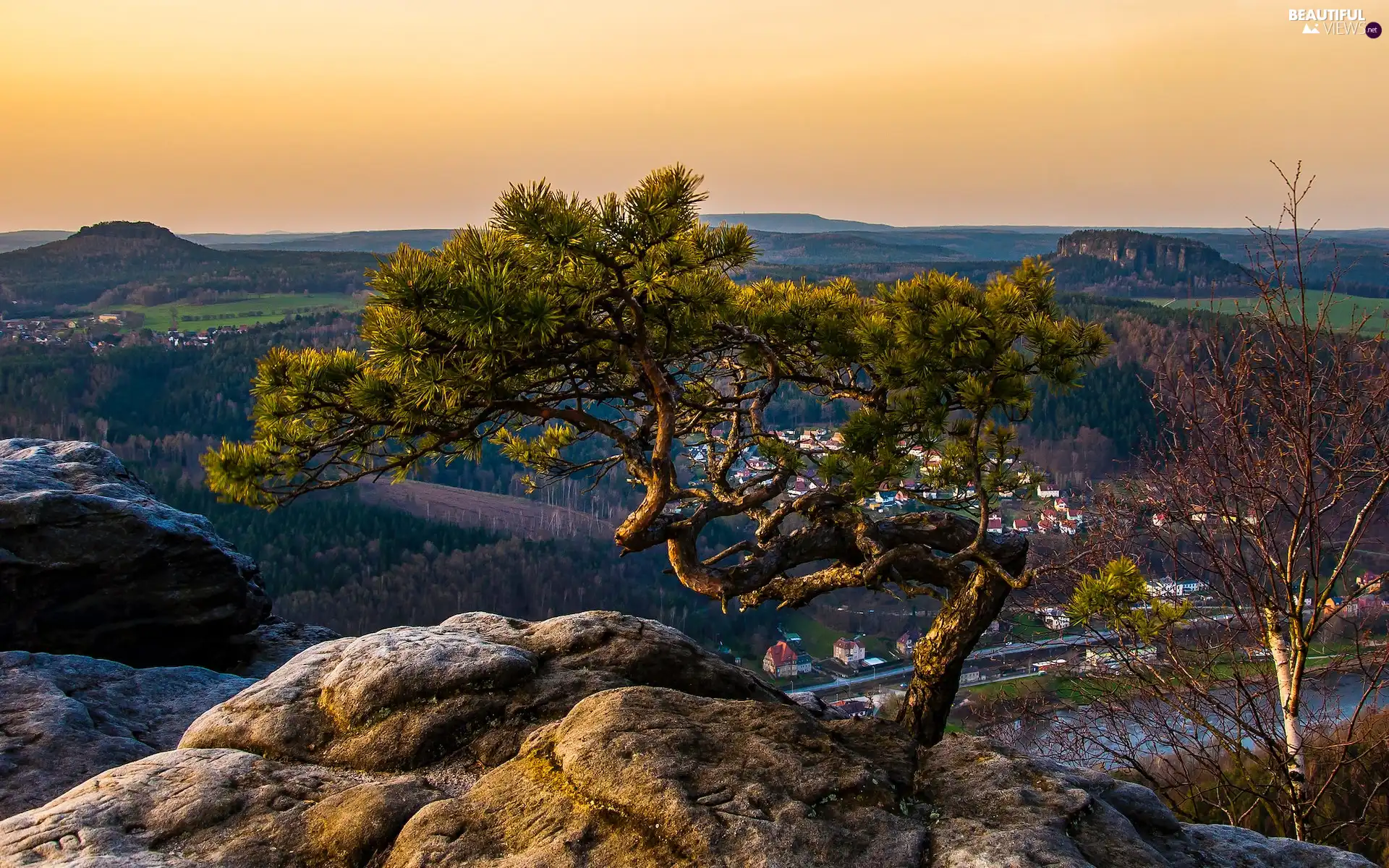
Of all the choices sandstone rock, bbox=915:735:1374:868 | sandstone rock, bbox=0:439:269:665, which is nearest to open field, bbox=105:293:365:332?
sandstone rock, bbox=0:439:269:665

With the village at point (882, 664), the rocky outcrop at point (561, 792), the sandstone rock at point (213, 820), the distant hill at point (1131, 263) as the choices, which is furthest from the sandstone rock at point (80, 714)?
the distant hill at point (1131, 263)

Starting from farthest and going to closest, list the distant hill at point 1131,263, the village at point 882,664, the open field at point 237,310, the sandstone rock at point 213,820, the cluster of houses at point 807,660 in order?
the open field at point 237,310
the distant hill at point 1131,263
the cluster of houses at point 807,660
the village at point 882,664
the sandstone rock at point 213,820

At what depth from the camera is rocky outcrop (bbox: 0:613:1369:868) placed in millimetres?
5793

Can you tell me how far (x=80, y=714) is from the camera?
1056cm

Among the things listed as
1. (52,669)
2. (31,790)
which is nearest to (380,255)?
(31,790)

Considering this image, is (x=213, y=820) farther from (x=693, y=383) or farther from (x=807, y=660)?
(x=807, y=660)

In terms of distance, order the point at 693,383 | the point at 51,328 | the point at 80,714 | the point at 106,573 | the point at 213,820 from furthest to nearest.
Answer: the point at 51,328, the point at 106,573, the point at 80,714, the point at 693,383, the point at 213,820

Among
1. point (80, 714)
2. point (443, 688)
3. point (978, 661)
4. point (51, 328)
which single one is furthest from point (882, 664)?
point (51, 328)

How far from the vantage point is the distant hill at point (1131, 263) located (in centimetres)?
12306

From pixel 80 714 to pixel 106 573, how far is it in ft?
12.7

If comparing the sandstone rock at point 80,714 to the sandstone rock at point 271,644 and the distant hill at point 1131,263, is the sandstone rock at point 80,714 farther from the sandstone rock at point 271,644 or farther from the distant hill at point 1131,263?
the distant hill at point 1131,263

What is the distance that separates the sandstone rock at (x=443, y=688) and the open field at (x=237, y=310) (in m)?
124

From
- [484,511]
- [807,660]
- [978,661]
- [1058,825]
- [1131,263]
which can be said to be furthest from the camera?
[1131,263]

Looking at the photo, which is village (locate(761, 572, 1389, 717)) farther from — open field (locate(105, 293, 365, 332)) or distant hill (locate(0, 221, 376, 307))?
distant hill (locate(0, 221, 376, 307))
